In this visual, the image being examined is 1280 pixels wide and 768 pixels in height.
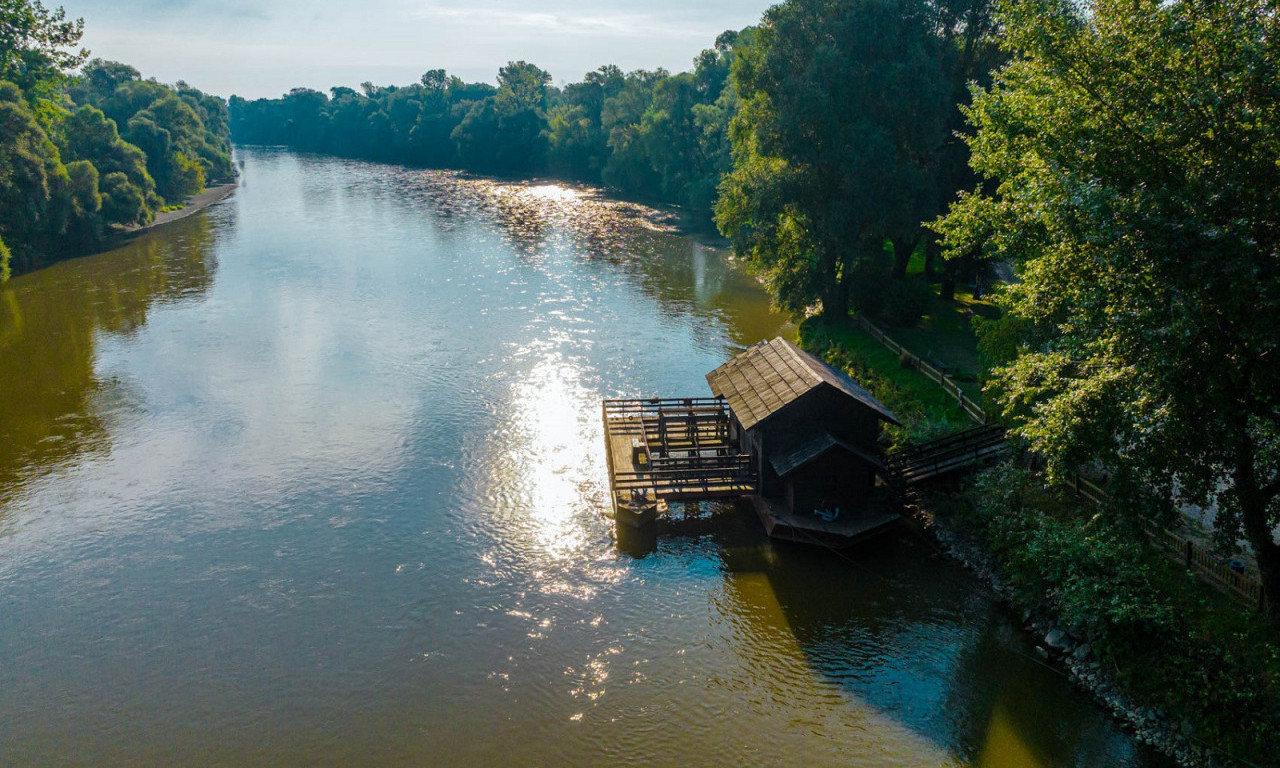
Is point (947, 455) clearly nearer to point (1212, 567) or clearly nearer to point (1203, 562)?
point (1203, 562)

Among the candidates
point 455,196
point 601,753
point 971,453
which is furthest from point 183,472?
point 455,196

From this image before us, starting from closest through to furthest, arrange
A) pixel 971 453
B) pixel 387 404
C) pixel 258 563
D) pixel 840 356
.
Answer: pixel 258 563 < pixel 971 453 < pixel 387 404 < pixel 840 356

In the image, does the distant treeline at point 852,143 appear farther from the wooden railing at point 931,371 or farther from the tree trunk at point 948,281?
the wooden railing at point 931,371

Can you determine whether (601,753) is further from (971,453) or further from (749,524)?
(971,453)

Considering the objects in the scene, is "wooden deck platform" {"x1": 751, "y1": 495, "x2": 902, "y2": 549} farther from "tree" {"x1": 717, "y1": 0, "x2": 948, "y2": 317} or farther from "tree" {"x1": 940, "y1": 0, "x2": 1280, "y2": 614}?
"tree" {"x1": 717, "y1": 0, "x2": 948, "y2": 317}

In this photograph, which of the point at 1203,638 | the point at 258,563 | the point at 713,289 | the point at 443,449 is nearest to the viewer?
the point at 1203,638

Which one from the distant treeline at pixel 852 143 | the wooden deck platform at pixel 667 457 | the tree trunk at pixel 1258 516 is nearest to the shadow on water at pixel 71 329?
the wooden deck platform at pixel 667 457
